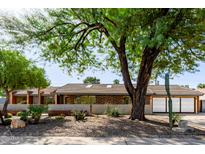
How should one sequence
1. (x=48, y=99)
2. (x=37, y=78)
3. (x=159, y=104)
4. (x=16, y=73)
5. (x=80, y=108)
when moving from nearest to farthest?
(x=16, y=73)
(x=37, y=78)
(x=48, y=99)
(x=80, y=108)
(x=159, y=104)

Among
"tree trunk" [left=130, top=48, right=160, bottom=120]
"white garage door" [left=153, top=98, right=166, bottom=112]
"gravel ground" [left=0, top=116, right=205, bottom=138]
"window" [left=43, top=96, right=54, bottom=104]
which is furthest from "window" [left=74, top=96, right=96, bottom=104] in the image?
"gravel ground" [left=0, top=116, right=205, bottom=138]

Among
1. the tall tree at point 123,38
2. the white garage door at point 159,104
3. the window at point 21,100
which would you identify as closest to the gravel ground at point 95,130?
the tall tree at point 123,38

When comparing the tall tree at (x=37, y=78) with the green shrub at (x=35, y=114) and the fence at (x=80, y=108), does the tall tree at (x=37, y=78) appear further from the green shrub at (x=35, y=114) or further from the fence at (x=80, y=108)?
the green shrub at (x=35, y=114)

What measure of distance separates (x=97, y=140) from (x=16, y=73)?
→ 263 inches

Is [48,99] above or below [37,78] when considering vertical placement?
below

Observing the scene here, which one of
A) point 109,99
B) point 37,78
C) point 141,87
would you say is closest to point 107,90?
point 109,99

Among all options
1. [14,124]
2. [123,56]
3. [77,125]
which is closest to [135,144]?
[77,125]

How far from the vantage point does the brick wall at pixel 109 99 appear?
1783 centimetres

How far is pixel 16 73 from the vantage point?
40.4ft

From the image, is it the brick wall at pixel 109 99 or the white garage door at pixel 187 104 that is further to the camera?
the brick wall at pixel 109 99

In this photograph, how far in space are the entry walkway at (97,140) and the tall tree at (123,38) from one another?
7.04 feet

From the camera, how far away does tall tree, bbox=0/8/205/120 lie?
22.4 feet

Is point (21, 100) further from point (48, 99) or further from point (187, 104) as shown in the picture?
point (187, 104)

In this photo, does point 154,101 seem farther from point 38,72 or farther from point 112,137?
point 112,137
